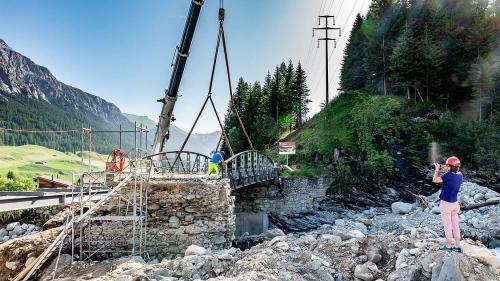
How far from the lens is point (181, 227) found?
11453 mm

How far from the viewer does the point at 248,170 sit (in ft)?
68.3

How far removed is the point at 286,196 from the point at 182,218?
51.4 ft

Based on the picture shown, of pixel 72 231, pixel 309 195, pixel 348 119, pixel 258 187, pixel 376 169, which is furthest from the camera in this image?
pixel 348 119

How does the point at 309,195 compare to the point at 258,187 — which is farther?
the point at 309,195

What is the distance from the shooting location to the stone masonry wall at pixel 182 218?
11281 millimetres

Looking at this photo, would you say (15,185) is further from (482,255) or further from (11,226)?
(482,255)

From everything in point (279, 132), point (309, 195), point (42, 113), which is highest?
point (42, 113)

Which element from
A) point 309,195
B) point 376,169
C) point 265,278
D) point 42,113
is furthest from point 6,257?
point 42,113

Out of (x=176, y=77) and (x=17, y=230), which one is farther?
(x=17, y=230)

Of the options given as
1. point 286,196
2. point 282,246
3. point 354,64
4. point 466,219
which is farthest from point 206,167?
point 354,64

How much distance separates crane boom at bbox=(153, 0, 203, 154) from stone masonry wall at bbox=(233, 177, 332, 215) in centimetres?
688

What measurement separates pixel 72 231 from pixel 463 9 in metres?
50.5

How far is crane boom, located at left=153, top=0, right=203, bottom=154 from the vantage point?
14745 millimetres

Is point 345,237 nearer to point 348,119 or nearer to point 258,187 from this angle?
point 258,187
